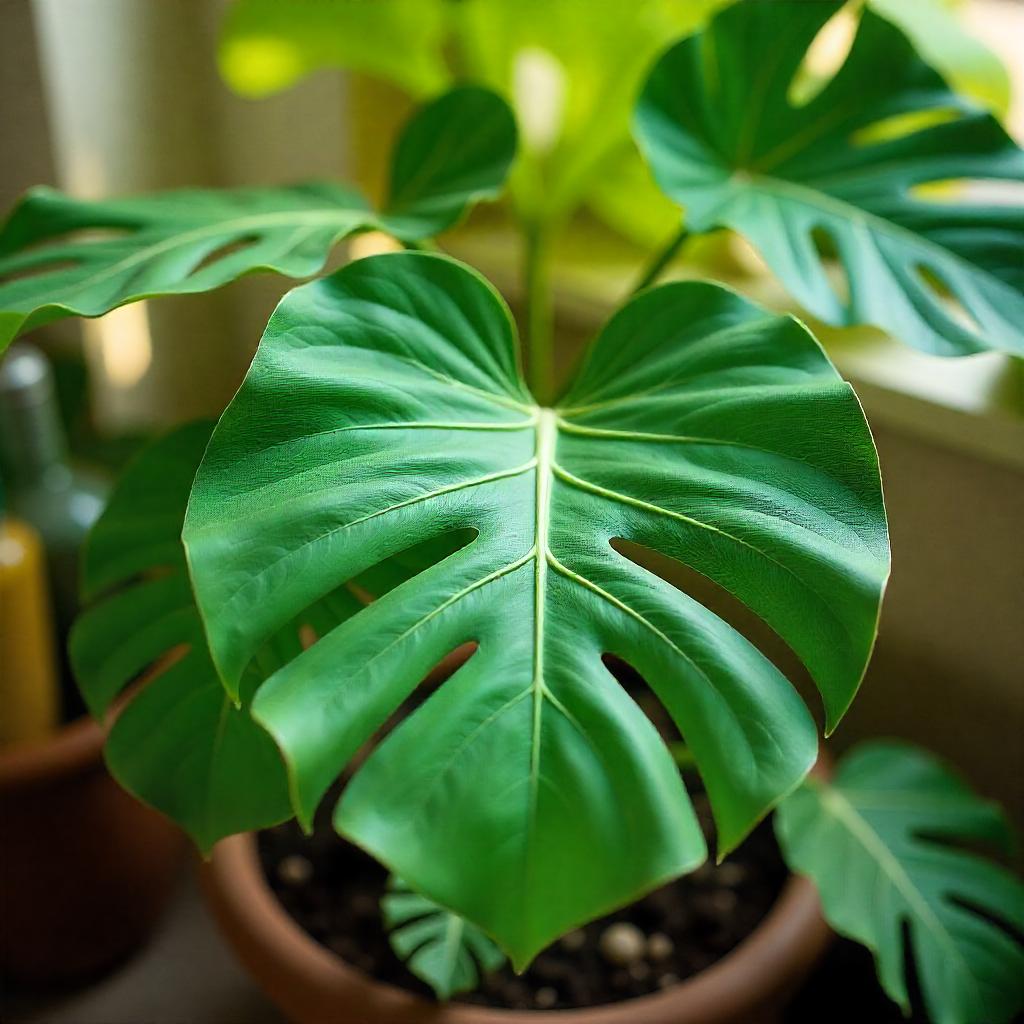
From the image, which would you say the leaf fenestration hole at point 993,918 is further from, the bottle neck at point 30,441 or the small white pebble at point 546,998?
the bottle neck at point 30,441

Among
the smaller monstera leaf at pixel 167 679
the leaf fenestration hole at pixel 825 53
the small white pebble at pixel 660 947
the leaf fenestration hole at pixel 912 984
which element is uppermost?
the leaf fenestration hole at pixel 825 53

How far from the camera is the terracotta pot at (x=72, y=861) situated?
2.69 feet

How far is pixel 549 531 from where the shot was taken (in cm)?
53

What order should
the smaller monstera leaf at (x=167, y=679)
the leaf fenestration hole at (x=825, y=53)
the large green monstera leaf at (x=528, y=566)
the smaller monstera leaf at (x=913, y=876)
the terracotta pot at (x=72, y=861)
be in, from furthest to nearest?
the leaf fenestration hole at (x=825, y=53) → the terracotta pot at (x=72, y=861) → the smaller monstera leaf at (x=913, y=876) → the smaller monstera leaf at (x=167, y=679) → the large green monstera leaf at (x=528, y=566)

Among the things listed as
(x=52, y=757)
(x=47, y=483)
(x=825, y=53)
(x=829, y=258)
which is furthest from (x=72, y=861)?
(x=825, y=53)

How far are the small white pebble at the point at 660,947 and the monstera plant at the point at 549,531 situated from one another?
124 mm

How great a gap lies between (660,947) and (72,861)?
47 cm

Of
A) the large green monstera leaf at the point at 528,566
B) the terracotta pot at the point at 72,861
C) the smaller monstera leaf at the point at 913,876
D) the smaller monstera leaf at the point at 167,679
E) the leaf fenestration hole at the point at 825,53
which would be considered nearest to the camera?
the large green monstera leaf at the point at 528,566

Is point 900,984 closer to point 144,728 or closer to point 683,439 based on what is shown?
point 683,439

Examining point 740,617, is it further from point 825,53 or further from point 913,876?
point 825,53

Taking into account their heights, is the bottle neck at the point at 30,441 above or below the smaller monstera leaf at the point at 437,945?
above

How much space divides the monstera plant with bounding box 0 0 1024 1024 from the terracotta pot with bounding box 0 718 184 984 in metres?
0.17

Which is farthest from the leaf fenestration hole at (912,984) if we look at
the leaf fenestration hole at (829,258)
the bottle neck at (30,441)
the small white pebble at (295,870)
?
the bottle neck at (30,441)

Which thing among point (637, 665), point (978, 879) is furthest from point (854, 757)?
point (637, 665)
